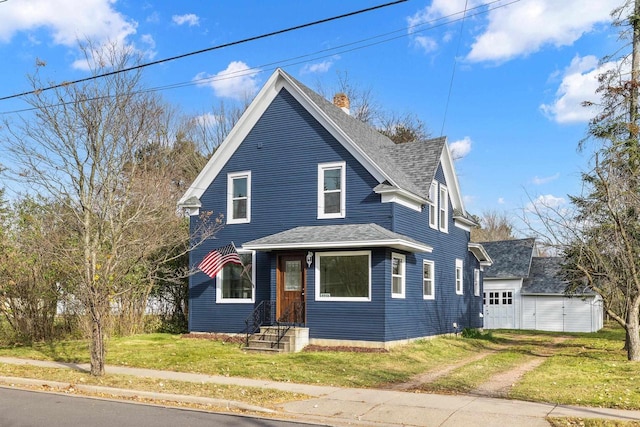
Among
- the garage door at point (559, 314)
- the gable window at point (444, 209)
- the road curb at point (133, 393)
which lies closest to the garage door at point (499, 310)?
the garage door at point (559, 314)

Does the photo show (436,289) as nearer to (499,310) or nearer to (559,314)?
(499,310)

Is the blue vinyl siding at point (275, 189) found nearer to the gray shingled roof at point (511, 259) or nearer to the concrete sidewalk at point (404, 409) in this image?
the concrete sidewalk at point (404, 409)

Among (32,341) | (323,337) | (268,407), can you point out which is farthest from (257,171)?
(268,407)

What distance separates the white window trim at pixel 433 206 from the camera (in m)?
22.3

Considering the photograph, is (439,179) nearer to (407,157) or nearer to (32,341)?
(407,157)

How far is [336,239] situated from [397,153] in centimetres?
673

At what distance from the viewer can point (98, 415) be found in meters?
9.52

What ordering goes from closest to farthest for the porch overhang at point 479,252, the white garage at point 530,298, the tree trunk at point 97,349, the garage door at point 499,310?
the tree trunk at point 97,349, the porch overhang at point 479,252, the white garage at point 530,298, the garage door at point 499,310

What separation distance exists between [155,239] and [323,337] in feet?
19.1

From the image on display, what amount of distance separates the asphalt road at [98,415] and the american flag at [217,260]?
9934mm

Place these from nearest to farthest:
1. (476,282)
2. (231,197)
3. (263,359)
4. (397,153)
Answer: (263,359)
(231,197)
(397,153)
(476,282)

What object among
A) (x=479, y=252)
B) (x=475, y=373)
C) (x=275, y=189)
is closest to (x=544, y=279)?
(x=479, y=252)

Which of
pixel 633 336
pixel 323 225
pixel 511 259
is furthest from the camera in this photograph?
pixel 511 259

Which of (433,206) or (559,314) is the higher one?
(433,206)
